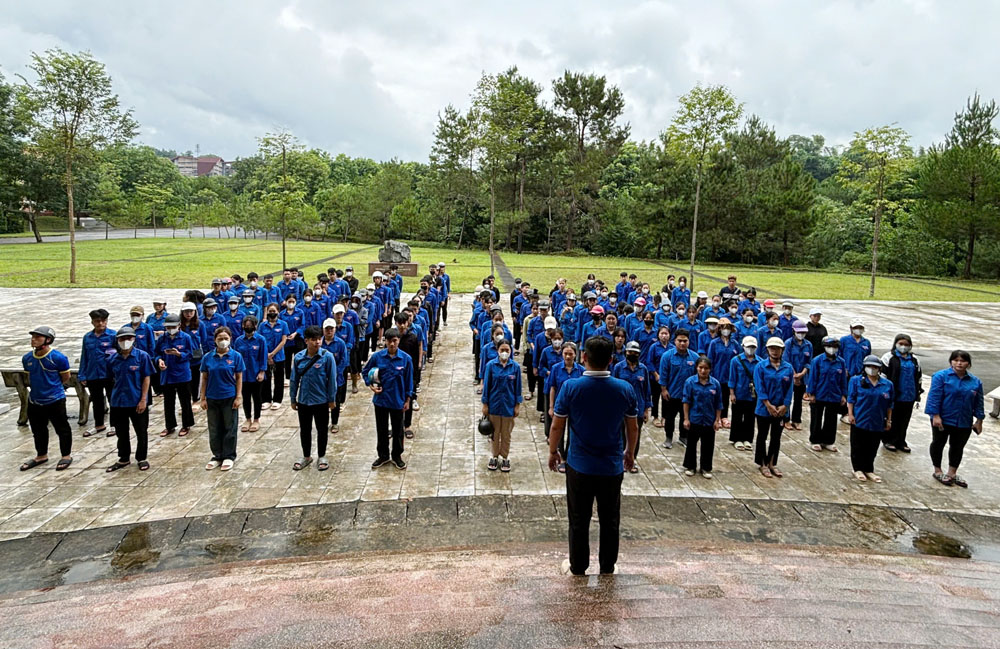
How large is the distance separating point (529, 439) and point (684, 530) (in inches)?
106

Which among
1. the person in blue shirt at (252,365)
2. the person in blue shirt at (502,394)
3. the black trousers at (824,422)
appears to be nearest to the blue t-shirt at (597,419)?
the person in blue shirt at (502,394)

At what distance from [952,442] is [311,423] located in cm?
719

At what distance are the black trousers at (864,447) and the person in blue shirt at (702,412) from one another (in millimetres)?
1668

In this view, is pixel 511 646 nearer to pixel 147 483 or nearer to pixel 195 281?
pixel 147 483

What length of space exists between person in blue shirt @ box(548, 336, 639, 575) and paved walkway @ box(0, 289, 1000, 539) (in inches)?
89.6

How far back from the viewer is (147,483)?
6180mm

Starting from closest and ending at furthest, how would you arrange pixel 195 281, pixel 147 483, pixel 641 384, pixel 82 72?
pixel 147 483 → pixel 641 384 → pixel 82 72 → pixel 195 281

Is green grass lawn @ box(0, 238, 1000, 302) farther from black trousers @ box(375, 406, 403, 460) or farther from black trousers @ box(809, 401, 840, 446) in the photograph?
black trousers @ box(375, 406, 403, 460)

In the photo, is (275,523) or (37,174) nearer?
(275,523)

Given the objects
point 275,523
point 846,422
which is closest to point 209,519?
point 275,523

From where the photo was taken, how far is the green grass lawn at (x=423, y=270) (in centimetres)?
2523

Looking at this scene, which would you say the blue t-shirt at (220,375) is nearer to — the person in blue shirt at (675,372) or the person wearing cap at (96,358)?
the person wearing cap at (96,358)

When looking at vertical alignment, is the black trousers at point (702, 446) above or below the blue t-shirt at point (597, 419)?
below

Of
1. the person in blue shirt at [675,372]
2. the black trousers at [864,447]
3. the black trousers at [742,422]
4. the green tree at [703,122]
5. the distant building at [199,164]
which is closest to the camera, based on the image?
the black trousers at [864,447]
